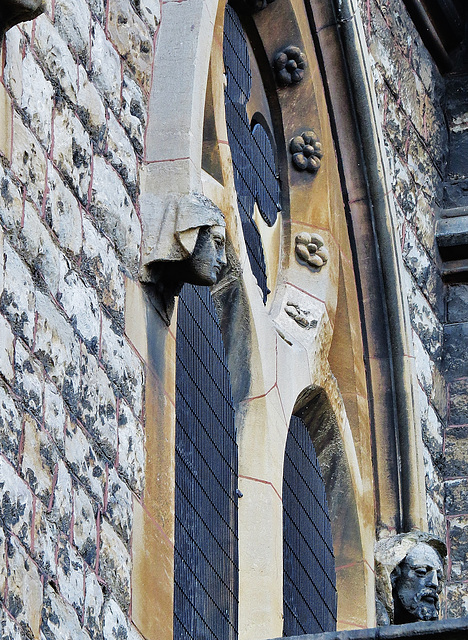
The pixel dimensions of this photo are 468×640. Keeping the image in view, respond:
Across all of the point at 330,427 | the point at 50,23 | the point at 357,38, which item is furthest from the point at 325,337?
the point at 50,23

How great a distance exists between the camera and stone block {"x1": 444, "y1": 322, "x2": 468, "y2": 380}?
343 inches

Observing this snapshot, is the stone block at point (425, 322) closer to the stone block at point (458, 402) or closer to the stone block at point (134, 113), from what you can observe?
the stone block at point (458, 402)

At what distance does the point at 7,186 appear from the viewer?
4.57 meters

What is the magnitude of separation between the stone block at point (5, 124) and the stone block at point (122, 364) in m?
0.68

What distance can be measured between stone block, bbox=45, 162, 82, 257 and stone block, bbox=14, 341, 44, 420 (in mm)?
423

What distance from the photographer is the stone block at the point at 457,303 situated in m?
8.83

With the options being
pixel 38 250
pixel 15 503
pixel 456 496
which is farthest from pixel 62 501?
pixel 456 496

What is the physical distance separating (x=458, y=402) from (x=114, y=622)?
159 inches

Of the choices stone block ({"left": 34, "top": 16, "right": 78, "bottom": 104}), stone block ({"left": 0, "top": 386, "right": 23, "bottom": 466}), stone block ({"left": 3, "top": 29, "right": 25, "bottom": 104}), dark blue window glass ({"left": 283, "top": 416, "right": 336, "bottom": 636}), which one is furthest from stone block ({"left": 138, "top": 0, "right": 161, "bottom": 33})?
stone block ({"left": 0, "top": 386, "right": 23, "bottom": 466})

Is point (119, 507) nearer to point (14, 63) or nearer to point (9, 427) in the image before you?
point (9, 427)

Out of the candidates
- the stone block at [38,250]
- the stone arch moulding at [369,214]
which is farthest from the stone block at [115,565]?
the stone arch moulding at [369,214]

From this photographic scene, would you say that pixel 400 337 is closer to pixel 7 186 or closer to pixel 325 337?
pixel 325 337

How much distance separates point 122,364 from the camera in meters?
5.17

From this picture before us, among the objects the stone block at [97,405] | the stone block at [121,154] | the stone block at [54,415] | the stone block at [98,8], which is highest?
the stone block at [98,8]
